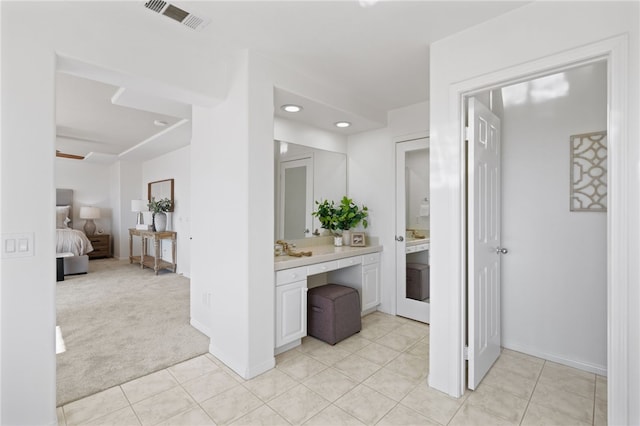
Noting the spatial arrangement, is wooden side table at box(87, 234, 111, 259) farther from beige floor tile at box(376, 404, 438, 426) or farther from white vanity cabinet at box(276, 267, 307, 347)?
beige floor tile at box(376, 404, 438, 426)

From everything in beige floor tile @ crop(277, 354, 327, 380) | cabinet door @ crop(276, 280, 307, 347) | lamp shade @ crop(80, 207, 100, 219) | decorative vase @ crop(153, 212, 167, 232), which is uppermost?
lamp shade @ crop(80, 207, 100, 219)

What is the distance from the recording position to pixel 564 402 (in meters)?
2.07

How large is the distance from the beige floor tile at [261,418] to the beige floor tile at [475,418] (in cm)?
101

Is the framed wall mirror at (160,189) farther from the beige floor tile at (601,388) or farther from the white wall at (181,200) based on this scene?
the beige floor tile at (601,388)

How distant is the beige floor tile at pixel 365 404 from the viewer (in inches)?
76.1

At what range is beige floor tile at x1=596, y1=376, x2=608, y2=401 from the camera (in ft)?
6.94

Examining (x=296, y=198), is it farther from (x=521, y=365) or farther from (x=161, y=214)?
(x=161, y=214)

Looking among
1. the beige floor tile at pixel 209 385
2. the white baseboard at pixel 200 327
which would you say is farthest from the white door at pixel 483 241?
the white baseboard at pixel 200 327

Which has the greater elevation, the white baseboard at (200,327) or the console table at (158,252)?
the console table at (158,252)

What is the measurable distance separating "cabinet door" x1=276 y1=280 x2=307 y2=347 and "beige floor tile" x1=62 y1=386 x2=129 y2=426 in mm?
1140

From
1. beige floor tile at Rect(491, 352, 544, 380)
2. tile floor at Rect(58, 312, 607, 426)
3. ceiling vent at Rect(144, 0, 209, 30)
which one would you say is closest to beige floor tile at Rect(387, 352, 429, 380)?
tile floor at Rect(58, 312, 607, 426)

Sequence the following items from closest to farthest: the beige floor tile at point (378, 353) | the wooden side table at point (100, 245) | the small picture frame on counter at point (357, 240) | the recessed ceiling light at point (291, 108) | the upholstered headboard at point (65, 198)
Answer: the beige floor tile at point (378, 353) → the recessed ceiling light at point (291, 108) → the small picture frame on counter at point (357, 240) → the upholstered headboard at point (65, 198) → the wooden side table at point (100, 245)

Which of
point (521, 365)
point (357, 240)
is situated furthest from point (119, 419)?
point (521, 365)

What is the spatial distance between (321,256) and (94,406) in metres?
1.95
